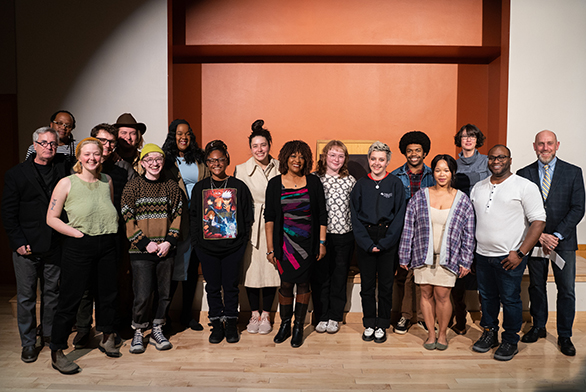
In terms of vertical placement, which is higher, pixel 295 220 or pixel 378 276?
pixel 295 220

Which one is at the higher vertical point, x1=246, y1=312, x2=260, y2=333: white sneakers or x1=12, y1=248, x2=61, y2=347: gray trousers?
x1=12, y1=248, x2=61, y2=347: gray trousers

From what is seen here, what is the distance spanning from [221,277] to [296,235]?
71cm

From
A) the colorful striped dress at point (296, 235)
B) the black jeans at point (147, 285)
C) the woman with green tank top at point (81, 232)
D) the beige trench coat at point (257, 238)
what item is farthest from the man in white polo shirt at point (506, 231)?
the woman with green tank top at point (81, 232)

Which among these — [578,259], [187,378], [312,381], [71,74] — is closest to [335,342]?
[312,381]

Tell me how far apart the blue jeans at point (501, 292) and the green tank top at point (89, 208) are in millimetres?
2751

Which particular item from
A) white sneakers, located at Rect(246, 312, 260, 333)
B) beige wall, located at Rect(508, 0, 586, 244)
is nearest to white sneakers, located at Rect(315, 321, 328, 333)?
white sneakers, located at Rect(246, 312, 260, 333)

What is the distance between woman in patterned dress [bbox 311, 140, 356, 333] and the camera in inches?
142

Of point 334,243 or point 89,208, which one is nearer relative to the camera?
point 89,208

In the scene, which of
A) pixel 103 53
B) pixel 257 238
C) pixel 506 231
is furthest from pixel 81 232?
pixel 506 231

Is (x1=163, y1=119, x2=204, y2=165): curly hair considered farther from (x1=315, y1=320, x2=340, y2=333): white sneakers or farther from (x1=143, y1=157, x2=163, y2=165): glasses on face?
(x1=315, y1=320, x2=340, y2=333): white sneakers

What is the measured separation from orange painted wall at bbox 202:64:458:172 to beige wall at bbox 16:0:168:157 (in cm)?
95

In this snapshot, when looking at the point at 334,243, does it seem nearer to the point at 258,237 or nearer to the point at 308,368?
the point at 258,237

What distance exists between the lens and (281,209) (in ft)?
11.5

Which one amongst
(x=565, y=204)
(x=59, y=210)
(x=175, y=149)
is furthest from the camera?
(x=175, y=149)
